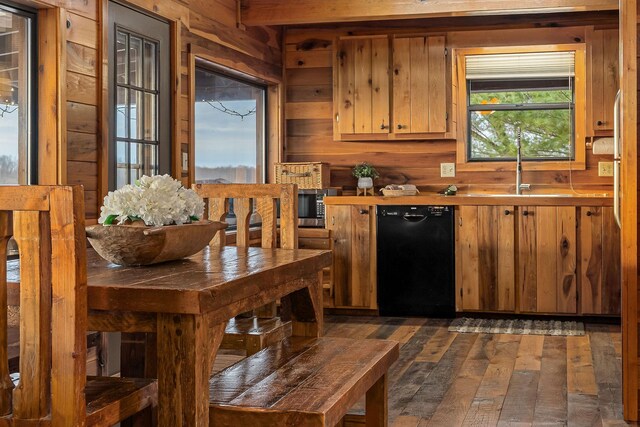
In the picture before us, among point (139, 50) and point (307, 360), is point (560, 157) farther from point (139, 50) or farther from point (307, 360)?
point (307, 360)

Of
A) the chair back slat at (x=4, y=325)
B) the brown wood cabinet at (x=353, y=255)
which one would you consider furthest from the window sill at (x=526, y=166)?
the chair back slat at (x=4, y=325)

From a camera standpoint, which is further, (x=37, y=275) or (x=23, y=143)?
(x=23, y=143)

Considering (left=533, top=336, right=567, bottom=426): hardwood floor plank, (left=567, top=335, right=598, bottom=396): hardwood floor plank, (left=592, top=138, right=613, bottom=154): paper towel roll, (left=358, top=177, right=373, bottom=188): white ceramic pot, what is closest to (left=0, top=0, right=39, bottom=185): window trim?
(left=533, top=336, right=567, bottom=426): hardwood floor plank

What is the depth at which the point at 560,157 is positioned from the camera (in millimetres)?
6285

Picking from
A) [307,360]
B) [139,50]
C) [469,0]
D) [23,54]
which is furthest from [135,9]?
[307,360]

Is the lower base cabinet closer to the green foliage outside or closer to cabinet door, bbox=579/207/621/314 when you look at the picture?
cabinet door, bbox=579/207/621/314

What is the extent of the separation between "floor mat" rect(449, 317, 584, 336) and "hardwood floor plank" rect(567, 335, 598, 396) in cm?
23

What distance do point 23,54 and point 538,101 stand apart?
3.98 m

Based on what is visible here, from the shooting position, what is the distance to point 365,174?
6.41m

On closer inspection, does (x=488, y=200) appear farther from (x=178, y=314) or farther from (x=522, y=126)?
(x=178, y=314)

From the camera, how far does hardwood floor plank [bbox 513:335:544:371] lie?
440cm

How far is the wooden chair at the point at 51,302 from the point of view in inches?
66.6

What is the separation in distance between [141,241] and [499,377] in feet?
8.13

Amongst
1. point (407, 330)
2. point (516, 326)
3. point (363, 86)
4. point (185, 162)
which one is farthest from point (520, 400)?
point (363, 86)
